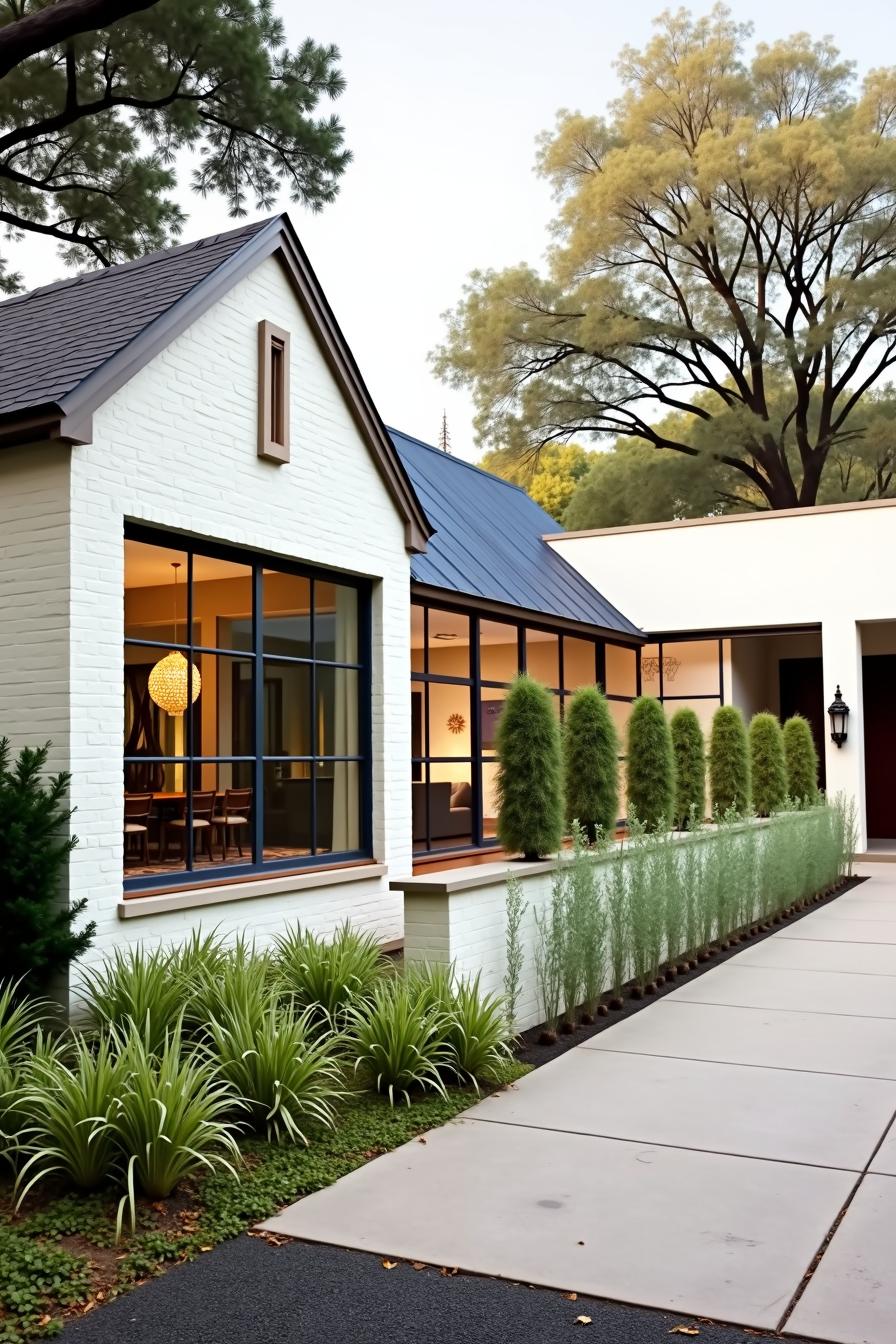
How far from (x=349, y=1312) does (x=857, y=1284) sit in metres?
1.50

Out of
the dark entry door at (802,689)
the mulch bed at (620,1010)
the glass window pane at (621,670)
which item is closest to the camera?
the mulch bed at (620,1010)

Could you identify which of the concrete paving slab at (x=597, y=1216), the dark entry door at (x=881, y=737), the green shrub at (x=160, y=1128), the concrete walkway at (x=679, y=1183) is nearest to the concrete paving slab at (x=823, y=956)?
the concrete walkway at (x=679, y=1183)

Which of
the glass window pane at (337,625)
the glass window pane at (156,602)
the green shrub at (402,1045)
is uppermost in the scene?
the glass window pane at (156,602)

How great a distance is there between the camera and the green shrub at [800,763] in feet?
50.4

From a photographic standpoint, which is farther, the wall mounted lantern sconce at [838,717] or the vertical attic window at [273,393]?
the wall mounted lantern sconce at [838,717]

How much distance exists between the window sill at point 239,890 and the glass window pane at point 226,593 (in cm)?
164

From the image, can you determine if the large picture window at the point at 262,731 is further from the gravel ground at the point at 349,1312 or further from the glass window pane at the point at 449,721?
the gravel ground at the point at 349,1312

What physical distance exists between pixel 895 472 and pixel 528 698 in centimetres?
2405

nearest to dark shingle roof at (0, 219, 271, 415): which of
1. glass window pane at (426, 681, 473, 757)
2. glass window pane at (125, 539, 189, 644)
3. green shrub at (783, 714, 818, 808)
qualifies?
A: glass window pane at (125, 539, 189, 644)

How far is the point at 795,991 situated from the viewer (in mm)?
8141

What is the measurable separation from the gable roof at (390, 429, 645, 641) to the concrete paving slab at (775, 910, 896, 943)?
172 inches

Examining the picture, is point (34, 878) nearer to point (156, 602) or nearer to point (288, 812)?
point (288, 812)

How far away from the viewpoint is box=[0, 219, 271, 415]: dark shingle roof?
689cm

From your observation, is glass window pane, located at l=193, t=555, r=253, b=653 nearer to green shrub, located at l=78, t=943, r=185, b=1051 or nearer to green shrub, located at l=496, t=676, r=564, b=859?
green shrub, located at l=496, t=676, r=564, b=859
